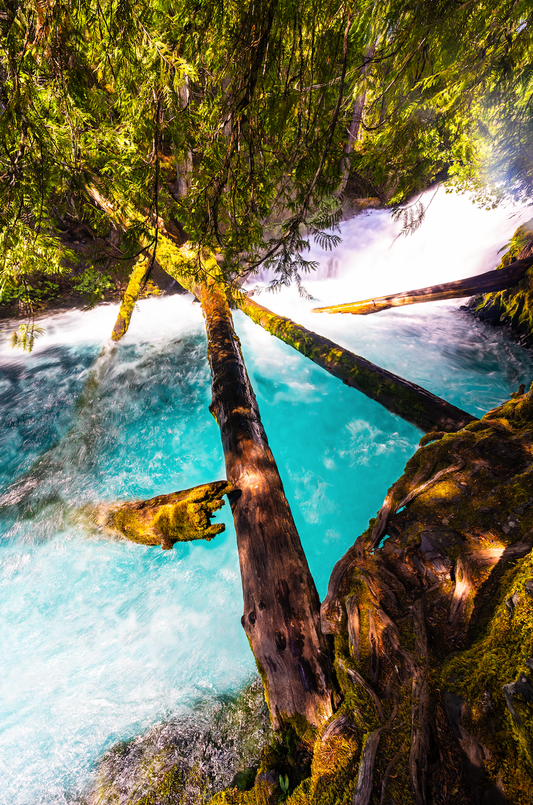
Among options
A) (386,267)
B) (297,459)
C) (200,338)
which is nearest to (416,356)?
(297,459)

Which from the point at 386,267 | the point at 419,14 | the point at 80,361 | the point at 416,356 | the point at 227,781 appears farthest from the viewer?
the point at 386,267

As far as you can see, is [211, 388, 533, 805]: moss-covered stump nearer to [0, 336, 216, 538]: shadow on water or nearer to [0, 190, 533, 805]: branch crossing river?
[0, 190, 533, 805]: branch crossing river

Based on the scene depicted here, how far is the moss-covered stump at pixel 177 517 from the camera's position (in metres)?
2.35

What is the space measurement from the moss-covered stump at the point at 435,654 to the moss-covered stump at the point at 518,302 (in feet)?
23.8

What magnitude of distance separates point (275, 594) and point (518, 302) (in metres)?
9.77

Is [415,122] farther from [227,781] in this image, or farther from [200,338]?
[200,338]

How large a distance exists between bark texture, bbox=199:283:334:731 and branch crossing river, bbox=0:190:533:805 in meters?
1.53

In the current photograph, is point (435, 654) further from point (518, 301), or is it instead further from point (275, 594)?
point (518, 301)

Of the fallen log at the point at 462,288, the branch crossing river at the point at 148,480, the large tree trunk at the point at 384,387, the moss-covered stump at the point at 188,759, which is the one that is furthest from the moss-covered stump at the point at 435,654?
the fallen log at the point at 462,288

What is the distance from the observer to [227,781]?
168 centimetres

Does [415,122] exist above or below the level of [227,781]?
above

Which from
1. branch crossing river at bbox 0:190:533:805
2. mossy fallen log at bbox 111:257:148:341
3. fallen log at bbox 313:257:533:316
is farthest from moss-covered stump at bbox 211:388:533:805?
mossy fallen log at bbox 111:257:148:341

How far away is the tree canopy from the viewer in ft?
5.50

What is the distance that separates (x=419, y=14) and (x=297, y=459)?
5358 millimetres
